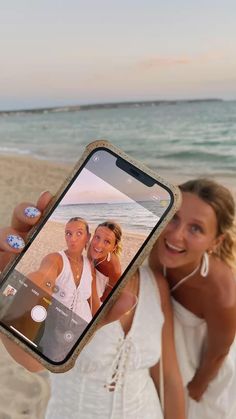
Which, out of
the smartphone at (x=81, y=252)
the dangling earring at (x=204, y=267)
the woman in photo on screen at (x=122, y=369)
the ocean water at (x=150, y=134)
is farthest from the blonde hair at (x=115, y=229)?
the ocean water at (x=150, y=134)

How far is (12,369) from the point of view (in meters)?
1.42

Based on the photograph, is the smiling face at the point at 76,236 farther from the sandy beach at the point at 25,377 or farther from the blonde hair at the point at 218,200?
the blonde hair at the point at 218,200

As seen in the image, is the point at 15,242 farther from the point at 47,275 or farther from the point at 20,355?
the point at 20,355

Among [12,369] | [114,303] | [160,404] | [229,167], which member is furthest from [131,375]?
[229,167]

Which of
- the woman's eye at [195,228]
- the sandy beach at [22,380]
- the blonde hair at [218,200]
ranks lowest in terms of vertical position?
the sandy beach at [22,380]

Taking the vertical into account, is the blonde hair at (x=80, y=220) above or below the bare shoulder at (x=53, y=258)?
above

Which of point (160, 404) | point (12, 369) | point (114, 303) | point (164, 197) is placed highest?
point (164, 197)

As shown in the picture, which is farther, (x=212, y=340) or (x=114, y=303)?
(x=212, y=340)

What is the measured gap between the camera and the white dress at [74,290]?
0.59 m

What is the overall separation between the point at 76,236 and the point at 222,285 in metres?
0.32

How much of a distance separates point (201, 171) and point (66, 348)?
346 cm

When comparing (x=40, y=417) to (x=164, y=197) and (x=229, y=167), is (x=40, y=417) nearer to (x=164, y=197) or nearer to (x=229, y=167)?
(x=164, y=197)

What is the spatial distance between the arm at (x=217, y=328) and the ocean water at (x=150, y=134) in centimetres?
289

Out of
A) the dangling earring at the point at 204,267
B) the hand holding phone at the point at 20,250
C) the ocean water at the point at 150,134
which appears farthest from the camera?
the ocean water at the point at 150,134
